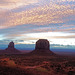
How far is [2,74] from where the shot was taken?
24.0 meters

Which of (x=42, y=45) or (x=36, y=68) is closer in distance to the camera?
(x=36, y=68)

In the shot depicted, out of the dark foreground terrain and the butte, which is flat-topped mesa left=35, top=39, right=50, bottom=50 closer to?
the butte

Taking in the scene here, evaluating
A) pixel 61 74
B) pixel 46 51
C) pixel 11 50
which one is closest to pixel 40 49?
pixel 46 51

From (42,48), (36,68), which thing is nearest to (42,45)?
(42,48)

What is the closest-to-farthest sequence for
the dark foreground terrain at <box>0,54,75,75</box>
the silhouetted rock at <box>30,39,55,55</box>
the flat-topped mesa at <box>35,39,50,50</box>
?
the dark foreground terrain at <box>0,54,75,75</box>, the silhouetted rock at <box>30,39,55,55</box>, the flat-topped mesa at <box>35,39,50,50</box>

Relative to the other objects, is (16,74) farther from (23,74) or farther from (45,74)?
(45,74)

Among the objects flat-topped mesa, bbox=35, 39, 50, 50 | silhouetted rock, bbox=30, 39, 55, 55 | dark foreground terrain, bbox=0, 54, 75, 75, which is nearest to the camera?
dark foreground terrain, bbox=0, 54, 75, 75

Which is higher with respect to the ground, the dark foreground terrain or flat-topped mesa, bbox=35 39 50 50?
flat-topped mesa, bbox=35 39 50 50

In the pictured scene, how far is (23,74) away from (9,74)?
2.73m

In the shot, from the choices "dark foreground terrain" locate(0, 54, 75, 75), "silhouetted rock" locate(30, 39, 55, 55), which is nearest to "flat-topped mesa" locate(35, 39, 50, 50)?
"silhouetted rock" locate(30, 39, 55, 55)

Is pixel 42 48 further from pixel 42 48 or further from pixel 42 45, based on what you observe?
pixel 42 45

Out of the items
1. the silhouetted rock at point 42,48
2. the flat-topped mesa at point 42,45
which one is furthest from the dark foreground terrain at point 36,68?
the flat-topped mesa at point 42,45

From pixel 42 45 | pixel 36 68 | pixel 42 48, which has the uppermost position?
pixel 42 45

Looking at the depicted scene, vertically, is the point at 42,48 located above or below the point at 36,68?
above
